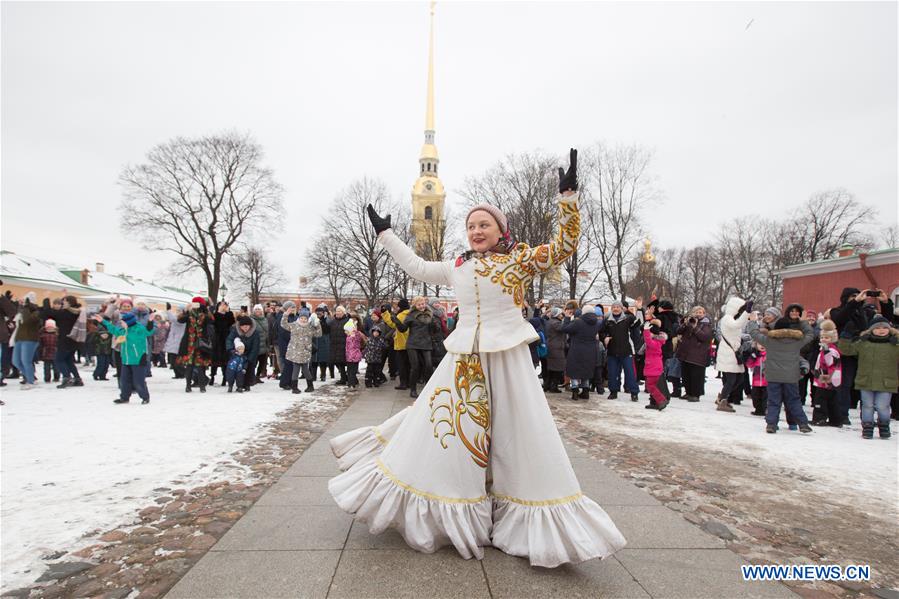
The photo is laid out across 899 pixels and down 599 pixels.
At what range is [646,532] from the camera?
10.5 ft

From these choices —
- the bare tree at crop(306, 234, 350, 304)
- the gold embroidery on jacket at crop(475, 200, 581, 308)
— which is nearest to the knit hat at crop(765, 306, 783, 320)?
the gold embroidery on jacket at crop(475, 200, 581, 308)

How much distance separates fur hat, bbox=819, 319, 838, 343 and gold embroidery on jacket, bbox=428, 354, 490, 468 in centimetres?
769

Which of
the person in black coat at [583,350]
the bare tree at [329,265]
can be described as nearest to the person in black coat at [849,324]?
the person in black coat at [583,350]

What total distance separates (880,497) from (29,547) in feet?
21.3

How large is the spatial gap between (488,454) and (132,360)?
790cm

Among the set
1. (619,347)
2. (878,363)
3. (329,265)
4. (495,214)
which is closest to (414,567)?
(495,214)

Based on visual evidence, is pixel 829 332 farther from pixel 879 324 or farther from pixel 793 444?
pixel 793 444

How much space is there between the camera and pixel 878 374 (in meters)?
6.73

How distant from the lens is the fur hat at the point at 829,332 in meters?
7.81

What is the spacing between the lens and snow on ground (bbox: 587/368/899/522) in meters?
4.52

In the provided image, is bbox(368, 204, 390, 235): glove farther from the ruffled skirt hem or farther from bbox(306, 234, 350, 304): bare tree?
bbox(306, 234, 350, 304): bare tree

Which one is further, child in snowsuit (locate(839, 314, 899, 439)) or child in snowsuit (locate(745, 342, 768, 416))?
child in snowsuit (locate(745, 342, 768, 416))

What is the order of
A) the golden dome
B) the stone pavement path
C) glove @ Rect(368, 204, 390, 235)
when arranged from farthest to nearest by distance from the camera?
1. the golden dome
2. glove @ Rect(368, 204, 390, 235)
3. the stone pavement path

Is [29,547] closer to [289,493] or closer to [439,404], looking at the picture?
[289,493]
